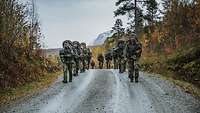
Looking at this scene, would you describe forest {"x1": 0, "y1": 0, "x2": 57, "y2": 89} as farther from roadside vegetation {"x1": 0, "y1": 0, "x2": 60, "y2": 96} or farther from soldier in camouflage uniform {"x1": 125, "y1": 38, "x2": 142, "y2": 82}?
soldier in camouflage uniform {"x1": 125, "y1": 38, "x2": 142, "y2": 82}

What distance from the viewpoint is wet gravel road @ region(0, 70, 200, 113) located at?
14750 mm

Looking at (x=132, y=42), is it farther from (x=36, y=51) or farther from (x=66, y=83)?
(x=36, y=51)

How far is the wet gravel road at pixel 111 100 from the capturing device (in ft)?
48.4

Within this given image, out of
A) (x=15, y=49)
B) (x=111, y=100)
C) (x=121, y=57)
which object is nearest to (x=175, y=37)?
(x=121, y=57)

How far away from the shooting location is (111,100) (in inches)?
648

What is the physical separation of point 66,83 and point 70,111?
Result: 29.7ft

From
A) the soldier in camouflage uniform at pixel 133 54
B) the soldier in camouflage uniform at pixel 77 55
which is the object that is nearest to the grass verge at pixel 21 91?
the soldier in camouflage uniform at pixel 133 54

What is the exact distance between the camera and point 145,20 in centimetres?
4978

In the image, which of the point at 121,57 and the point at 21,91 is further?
the point at 121,57

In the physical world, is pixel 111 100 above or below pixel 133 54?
below

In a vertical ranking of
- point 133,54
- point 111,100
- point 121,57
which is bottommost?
point 111,100

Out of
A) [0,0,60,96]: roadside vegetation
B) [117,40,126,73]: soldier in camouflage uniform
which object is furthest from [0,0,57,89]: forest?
[117,40,126,73]: soldier in camouflage uniform

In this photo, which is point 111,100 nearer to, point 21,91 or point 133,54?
point 21,91

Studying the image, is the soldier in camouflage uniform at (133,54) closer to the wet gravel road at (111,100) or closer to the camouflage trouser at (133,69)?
the camouflage trouser at (133,69)
